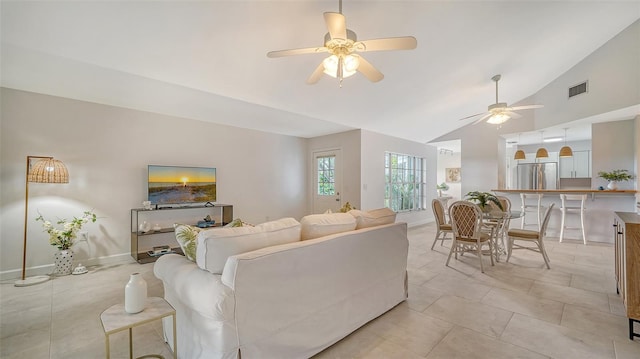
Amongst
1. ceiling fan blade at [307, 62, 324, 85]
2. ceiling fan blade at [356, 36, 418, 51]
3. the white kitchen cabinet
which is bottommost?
the white kitchen cabinet

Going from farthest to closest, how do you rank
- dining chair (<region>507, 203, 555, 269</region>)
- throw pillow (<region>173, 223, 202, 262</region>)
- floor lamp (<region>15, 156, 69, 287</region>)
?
dining chair (<region>507, 203, 555, 269</region>) → floor lamp (<region>15, 156, 69, 287</region>) → throw pillow (<region>173, 223, 202, 262</region>)

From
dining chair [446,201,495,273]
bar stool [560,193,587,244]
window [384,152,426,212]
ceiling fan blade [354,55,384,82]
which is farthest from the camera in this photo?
window [384,152,426,212]

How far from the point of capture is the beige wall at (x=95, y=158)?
3398 millimetres

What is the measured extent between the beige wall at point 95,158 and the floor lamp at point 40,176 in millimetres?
179

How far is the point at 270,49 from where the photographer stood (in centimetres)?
305

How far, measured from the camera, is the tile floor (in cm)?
191

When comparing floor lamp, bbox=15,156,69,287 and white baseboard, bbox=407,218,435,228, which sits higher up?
floor lamp, bbox=15,156,69,287

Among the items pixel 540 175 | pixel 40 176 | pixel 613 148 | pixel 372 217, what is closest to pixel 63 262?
pixel 40 176

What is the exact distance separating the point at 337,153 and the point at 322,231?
168 inches

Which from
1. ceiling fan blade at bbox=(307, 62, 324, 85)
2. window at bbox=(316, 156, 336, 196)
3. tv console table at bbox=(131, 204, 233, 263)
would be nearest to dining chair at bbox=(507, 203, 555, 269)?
window at bbox=(316, 156, 336, 196)

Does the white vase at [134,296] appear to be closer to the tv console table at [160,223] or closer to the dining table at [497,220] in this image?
the tv console table at [160,223]

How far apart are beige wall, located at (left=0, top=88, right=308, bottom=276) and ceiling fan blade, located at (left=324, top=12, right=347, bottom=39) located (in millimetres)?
3769

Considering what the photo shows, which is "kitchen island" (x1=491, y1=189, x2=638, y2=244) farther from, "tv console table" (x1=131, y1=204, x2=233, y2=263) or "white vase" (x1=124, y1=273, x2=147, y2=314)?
"white vase" (x1=124, y1=273, x2=147, y2=314)

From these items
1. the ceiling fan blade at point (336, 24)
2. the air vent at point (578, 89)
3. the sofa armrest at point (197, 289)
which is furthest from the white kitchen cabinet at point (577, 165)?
the sofa armrest at point (197, 289)
